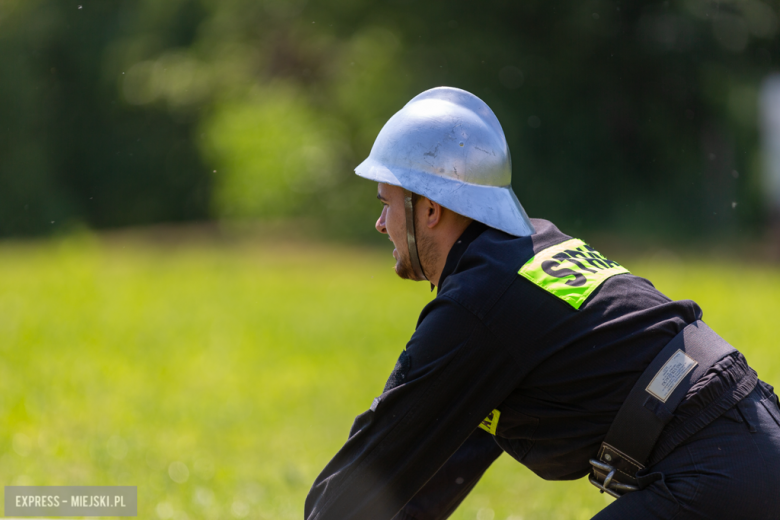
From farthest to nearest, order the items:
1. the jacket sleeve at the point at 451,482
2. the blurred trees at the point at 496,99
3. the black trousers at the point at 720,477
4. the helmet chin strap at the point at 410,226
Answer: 1. the blurred trees at the point at 496,99
2. the jacket sleeve at the point at 451,482
3. the helmet chin strap at the point at 410,226
4. the black trousers at the point at 720,477

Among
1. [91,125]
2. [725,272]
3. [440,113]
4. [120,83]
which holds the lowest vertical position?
[91,125]

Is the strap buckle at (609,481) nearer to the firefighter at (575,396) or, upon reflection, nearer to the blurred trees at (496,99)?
the firefighter at (575,396)

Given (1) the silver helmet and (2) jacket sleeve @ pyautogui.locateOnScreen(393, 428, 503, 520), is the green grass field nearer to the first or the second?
(2) jacket sleeve @ pyautogui.locateOnScreen(393, 428, 503, 520)

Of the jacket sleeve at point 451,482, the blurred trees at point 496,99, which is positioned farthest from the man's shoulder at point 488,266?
the blurred trees at point 496,99

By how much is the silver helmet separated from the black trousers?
79 centimetres

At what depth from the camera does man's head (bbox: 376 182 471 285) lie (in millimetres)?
2586

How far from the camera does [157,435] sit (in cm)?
630

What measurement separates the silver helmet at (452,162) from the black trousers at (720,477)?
0.79 metres

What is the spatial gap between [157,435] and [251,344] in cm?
333

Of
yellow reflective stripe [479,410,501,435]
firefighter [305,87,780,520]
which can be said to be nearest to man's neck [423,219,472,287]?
firefighter [305,87,780,520]

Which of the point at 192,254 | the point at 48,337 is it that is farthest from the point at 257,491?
the point at 192,254

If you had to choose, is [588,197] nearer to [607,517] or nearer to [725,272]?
[725,272]

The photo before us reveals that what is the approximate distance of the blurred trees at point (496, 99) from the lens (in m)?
20.1

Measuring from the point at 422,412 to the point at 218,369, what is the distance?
21.5ft
